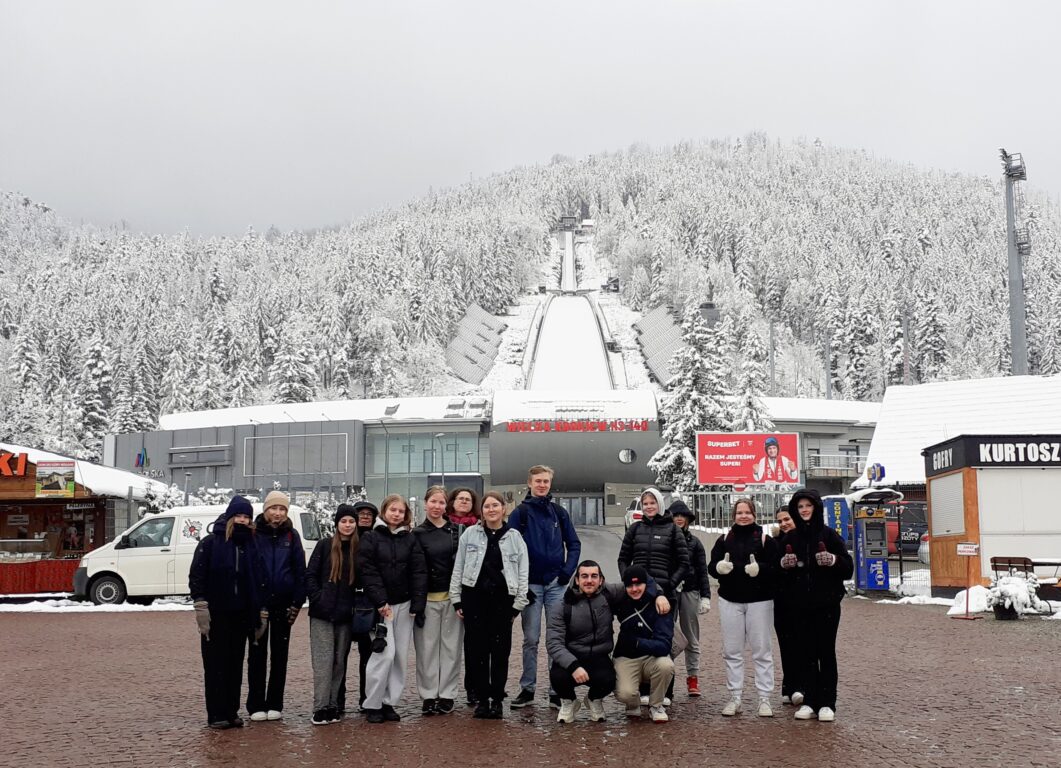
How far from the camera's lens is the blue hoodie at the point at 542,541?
8508mm

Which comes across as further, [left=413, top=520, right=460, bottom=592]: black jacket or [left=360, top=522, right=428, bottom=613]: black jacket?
[left=413, top=520, right=460, bottom=592]: black jacket

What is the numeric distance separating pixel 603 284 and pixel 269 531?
15617cm

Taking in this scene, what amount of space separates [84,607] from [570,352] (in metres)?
90.3

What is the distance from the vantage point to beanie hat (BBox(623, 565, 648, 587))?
8266mm

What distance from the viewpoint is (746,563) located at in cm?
842

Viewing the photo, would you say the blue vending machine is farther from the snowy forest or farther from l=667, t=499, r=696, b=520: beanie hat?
the snowy forest

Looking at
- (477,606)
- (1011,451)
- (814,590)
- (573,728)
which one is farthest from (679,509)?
(1011,451)

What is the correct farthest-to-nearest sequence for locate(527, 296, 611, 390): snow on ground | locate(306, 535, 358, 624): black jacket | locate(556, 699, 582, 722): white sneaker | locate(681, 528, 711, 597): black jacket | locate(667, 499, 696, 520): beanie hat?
1. locate(527, 296, 611, 390): snow on ground
2. locate(667, 499, 696, 520): beanie hat
3. locate(681, 528, 711, 597): black jacket
4. locate(306, 535, 358, 624): black jacket
5. locate(556, 699, 582, 722): white sneaker

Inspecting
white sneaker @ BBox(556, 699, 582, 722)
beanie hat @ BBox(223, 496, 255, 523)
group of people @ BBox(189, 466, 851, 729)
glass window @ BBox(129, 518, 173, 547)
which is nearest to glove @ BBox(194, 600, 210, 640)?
group of people @ BBox(189, 466, 851, 729)

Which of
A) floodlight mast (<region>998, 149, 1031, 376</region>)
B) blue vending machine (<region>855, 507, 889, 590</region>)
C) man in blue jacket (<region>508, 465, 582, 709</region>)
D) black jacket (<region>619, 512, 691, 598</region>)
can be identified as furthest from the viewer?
floodlight mast (<region>998, 149, 1031, 376</region>)

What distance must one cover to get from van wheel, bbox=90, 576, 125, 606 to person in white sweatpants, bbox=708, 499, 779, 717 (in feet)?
48.7

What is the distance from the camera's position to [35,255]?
554 ft

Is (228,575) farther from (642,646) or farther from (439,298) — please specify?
(439,298)

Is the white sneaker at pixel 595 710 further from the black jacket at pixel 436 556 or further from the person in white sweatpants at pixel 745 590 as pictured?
the black jacket at pixel 436 556
